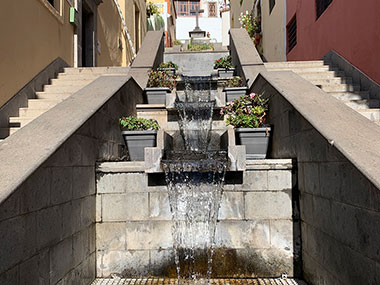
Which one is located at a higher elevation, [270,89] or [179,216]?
[270,89]

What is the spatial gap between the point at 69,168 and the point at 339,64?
6769 millimetres

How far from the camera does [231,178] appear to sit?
12.1 ft

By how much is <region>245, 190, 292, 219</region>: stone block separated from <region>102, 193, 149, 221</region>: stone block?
119 centimetres

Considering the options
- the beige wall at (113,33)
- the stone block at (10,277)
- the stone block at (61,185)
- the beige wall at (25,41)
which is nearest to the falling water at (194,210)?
the stone block at (61,185)

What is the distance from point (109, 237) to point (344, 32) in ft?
22.1

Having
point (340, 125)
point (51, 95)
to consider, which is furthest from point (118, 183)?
point (51, 95)

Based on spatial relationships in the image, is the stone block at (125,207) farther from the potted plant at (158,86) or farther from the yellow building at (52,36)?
the yellow building at (52,36)

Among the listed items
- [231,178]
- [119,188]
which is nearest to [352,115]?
[231,178]

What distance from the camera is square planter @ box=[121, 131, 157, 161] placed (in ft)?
15.0

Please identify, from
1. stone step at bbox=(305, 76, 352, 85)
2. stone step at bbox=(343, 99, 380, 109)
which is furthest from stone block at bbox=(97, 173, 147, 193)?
stone step at bbox=(305, 76, 352, 85)

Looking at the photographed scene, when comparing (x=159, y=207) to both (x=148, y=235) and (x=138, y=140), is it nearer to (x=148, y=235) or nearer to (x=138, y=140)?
(x=148, y=235)

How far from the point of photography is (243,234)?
11.8 ft

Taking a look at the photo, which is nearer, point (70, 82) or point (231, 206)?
point (231, 206)

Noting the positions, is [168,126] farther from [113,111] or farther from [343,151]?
[343,151]
